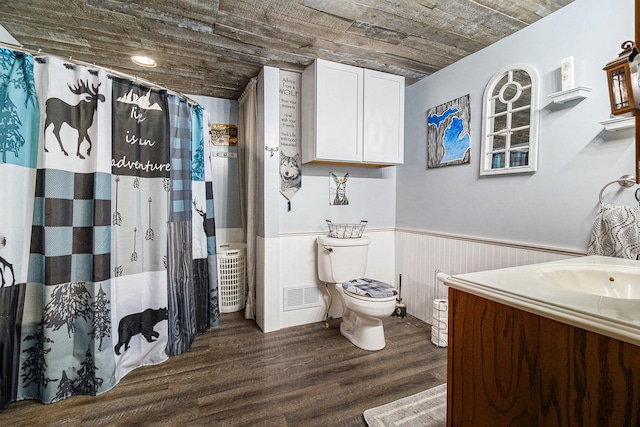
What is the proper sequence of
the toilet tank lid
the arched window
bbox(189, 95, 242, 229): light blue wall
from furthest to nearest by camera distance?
1. bbox(189, 95, 242, 229): light blue wall
2. the toilet tank lid
3. the arched window

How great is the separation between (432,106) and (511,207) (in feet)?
3.71

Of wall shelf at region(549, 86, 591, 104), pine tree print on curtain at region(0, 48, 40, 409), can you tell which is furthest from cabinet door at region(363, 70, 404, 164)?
pine tree print on curtain at region(0, 48, 40, 409)

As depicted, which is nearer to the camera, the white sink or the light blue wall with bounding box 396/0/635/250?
the white sink

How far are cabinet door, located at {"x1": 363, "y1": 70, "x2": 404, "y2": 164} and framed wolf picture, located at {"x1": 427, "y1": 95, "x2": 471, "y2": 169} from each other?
0.85 feet

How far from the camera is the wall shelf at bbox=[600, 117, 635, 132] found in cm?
136

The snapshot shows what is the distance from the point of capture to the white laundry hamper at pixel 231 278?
277cm

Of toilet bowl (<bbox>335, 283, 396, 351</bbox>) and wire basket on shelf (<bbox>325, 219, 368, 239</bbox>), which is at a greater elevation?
wire basket on shelf (<bbox>325, 219, 368, 239</bbox>)

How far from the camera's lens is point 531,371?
66 cm

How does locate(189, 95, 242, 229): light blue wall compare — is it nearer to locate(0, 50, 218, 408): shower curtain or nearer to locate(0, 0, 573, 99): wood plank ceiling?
locate(0, 0, 573, 99): wood plank ceiling

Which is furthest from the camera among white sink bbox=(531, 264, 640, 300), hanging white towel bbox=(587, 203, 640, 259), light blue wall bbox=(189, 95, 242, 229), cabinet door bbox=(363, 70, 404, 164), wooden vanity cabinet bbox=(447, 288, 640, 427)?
light blue wall bbox=(189, 95, 242, 229)

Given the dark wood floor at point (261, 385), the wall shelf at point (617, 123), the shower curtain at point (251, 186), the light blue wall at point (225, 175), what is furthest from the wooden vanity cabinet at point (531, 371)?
the light blue wall at point (225, 175)

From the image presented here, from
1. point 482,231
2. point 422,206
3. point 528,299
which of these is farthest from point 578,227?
point 528,299

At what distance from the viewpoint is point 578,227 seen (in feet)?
5.29

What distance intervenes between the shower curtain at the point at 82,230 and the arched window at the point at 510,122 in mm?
2282
